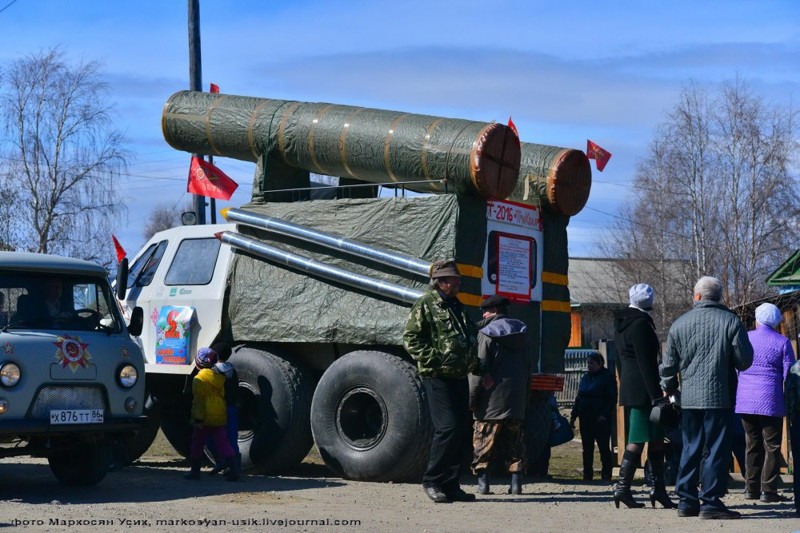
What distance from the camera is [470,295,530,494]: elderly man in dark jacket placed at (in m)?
11.0

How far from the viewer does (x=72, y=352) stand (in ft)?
33.9

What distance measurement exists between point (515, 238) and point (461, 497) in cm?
310

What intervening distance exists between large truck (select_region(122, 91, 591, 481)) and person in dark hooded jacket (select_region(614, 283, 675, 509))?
6.59ft

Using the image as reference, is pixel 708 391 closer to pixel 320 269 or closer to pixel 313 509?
pixel 313 509

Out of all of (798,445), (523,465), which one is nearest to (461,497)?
(523,465)

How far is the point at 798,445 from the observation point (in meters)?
9.79

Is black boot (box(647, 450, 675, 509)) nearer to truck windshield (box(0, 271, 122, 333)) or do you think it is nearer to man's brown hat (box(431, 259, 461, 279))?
man's brown hat (box(431, 259, 461, 279))

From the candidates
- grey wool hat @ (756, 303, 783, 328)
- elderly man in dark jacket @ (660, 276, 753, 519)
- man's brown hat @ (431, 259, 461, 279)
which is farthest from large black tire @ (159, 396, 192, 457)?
grey wool hat @ (756, 303, 783, 328)

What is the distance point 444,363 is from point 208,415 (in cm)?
288

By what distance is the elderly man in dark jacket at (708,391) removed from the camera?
377 inches

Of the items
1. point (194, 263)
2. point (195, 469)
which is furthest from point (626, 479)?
point (194, 263)

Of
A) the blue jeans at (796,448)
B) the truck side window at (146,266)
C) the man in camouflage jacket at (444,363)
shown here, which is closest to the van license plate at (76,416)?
the man in camouflage jacket at (444,363)

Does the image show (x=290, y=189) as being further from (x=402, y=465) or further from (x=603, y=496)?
(x=603, y=496)

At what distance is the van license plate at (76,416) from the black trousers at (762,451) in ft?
18.7
